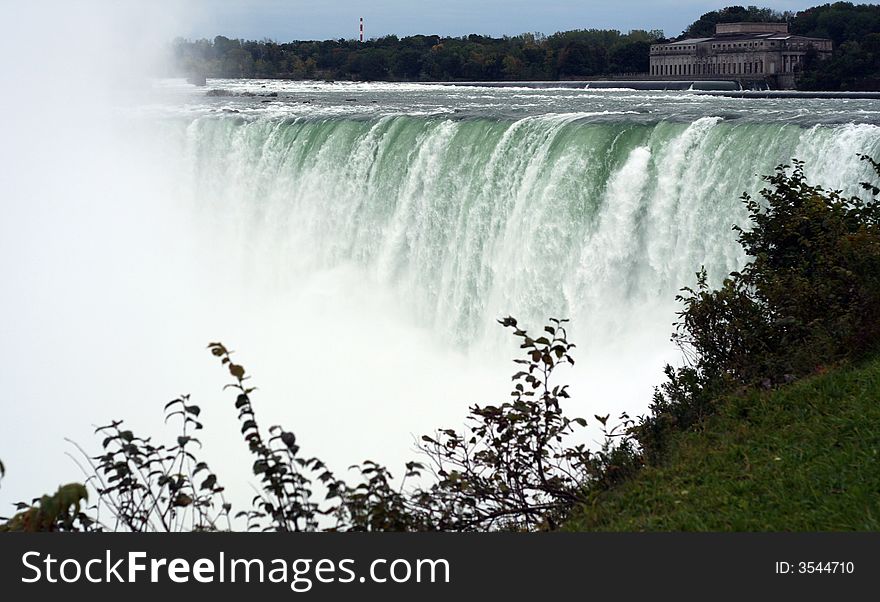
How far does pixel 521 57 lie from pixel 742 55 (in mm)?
20057

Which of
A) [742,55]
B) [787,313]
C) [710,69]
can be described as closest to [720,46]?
[710,69]

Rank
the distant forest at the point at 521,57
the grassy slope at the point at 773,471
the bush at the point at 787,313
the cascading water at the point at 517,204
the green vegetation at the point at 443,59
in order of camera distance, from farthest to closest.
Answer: the green vegetation at the point at 443,59, the distant forest at the point at 521,57, the cascading water at the point at 517,204, the bush at the point at 787,313, the grassy slope at the point at 773,471

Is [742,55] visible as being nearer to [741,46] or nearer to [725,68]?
[741,46]

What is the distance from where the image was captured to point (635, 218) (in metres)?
13.6

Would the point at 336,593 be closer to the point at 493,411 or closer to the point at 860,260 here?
the point at 493,411

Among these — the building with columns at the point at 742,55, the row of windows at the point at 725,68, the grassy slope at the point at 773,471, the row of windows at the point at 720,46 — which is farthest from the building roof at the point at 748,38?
the grassy slope at the point at 773,471

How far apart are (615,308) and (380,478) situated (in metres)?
9.11

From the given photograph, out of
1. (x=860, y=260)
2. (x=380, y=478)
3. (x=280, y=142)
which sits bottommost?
(x=380, y=478)

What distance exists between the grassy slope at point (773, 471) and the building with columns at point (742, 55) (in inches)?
1653

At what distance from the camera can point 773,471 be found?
5.45m

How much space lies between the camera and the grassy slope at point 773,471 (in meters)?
4.92

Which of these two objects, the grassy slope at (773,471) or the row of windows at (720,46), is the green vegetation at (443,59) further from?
the grassy slope at (773,471)

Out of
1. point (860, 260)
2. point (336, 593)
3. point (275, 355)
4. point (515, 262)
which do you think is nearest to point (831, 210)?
point (860, 260)

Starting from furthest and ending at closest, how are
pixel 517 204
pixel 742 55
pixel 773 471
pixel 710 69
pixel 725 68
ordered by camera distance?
pixel 710 69
pixel 725 68
pixel 742 55
pixel 517 204
pixel 773 471
